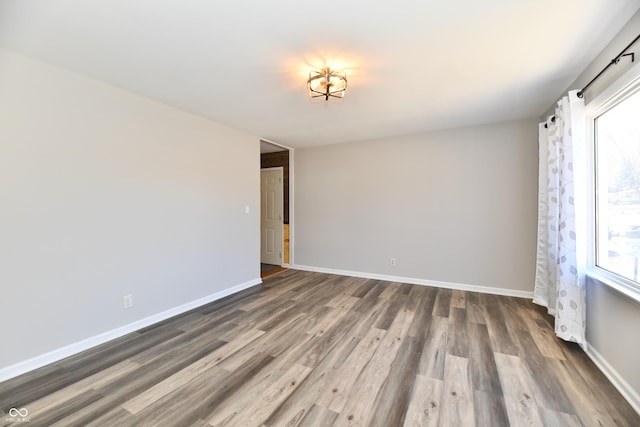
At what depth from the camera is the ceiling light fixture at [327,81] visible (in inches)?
83.7

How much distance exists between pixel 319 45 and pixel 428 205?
3.00 m

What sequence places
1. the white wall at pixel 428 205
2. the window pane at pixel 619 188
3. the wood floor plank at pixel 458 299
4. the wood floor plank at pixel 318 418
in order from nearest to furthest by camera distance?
the wood floor plank at pixel 318 418 → the window pane at pixel 619 188 → the wood floor plank at pixel 458 299 → the white wall at pixel 428 205

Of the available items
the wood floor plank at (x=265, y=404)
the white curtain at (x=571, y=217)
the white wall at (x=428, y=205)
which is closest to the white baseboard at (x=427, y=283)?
the white wall at (x=428, y=205)

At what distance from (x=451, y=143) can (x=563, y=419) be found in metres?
3.34

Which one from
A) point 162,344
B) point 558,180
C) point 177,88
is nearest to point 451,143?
point 558,180

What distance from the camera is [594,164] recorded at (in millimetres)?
2213

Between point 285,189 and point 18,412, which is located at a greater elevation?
point 285,189

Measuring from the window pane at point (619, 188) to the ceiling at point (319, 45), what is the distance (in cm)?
56

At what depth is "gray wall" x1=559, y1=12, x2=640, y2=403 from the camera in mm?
1637

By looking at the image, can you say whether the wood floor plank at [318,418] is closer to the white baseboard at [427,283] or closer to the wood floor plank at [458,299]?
the wood floor plank at [458,299]

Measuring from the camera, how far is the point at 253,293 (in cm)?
375

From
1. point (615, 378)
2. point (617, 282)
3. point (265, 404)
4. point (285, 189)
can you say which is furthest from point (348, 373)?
point (285, 189)

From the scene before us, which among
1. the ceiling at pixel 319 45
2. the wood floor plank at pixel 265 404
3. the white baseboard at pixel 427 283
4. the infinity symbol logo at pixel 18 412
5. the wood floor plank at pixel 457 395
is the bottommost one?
the infinity symbol logo at pixel 18 412

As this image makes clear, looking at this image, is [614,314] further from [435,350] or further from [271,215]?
[271,215]
